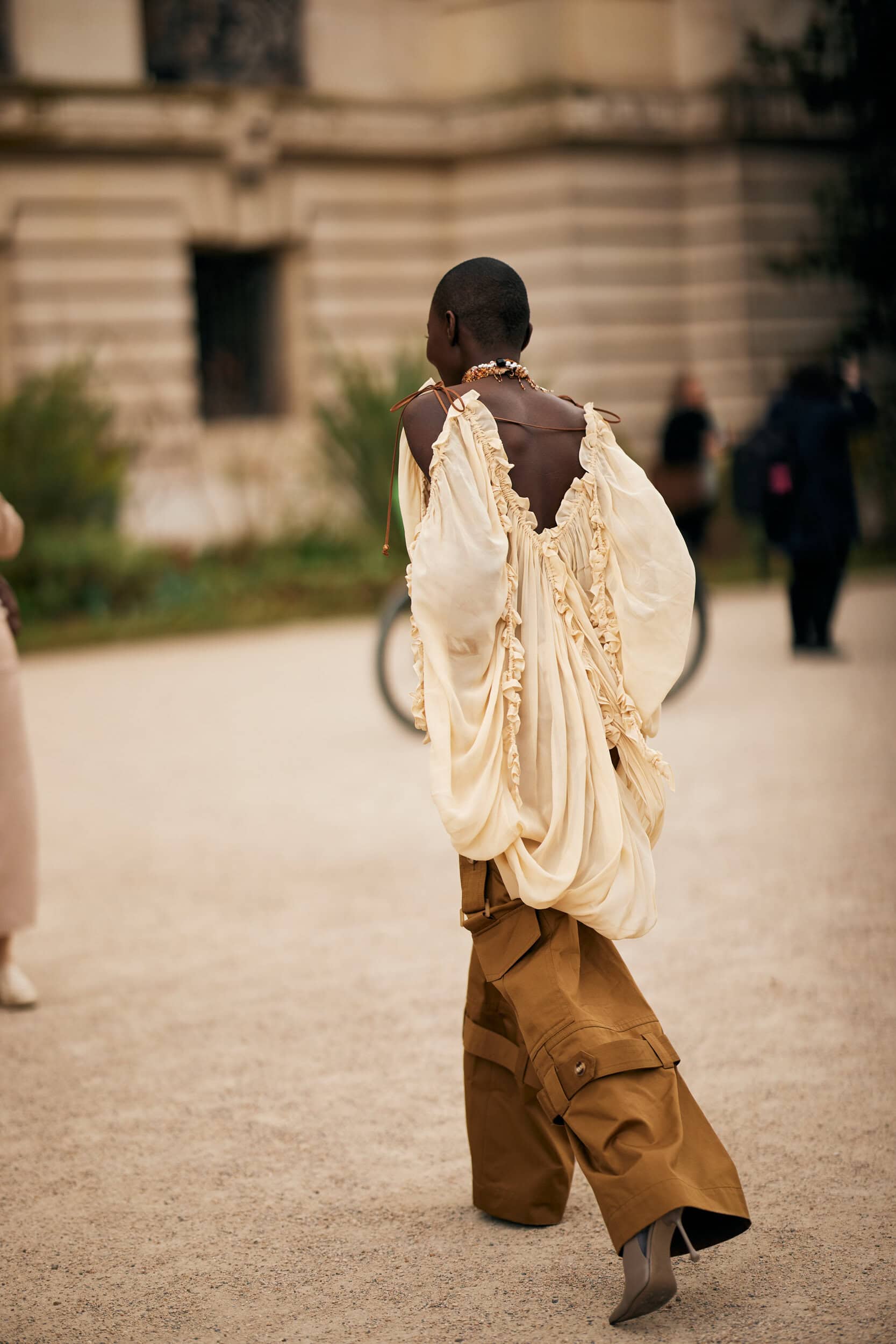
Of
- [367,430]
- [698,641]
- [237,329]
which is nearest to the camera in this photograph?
[698,641]

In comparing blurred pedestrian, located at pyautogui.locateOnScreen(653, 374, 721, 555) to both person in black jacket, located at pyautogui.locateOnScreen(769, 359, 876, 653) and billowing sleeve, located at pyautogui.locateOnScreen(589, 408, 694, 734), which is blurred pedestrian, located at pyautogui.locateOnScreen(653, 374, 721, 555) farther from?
billowing sleeve, located at pyautogui.locateOnScreen(589, 408, 694, 734)

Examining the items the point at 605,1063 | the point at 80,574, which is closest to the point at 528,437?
the point at 605,1063

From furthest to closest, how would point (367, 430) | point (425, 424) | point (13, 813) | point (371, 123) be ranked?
point (371, 123), point (367, 430), point (13, 813), point (425, 424)

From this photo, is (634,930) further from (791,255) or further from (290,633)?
(791,255)

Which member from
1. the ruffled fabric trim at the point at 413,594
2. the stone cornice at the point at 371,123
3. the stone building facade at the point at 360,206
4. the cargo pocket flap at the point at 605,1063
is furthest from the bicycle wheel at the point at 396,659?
the stone cornice at the point at 371,123

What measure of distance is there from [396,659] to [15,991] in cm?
479

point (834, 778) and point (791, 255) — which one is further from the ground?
point (791, 255)

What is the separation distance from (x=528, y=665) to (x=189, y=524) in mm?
17292

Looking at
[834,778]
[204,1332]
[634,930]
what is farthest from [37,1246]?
[834,778]

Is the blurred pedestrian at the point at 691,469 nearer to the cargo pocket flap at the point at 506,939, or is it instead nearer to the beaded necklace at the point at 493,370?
the beaded necklace at the point at 493,370

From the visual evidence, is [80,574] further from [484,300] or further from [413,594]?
[413,594]

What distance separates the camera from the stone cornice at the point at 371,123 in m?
19.4

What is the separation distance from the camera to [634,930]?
331 cm

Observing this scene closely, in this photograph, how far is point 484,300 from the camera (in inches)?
134
